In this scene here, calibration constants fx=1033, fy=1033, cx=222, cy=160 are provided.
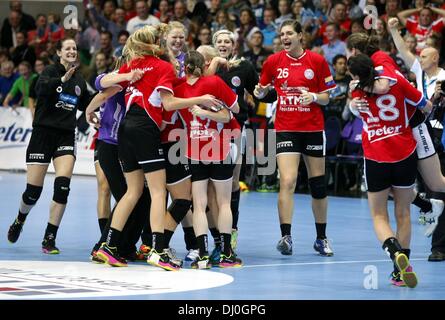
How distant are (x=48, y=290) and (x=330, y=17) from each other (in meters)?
12.7

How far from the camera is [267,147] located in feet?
57.2

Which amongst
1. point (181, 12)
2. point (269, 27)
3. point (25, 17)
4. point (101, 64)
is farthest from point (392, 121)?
point (25, 17)

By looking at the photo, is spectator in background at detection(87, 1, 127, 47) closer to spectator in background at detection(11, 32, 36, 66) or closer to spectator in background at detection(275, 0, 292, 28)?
spectator in background at detection(11, 32, 36, 66)

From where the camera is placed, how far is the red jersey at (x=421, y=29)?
17797mm

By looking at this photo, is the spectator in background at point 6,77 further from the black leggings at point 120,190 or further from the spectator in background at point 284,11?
the black leggings at point 120,190

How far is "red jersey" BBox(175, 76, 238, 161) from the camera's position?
30.7 feet

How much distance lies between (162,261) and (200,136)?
3.97ft

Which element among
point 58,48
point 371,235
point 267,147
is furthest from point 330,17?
point 58,48

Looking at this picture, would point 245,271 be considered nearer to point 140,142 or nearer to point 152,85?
point 140,142

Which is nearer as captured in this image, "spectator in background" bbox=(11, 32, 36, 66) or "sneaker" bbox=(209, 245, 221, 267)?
"sneaker" bbox=(209, 245, 221, 267)

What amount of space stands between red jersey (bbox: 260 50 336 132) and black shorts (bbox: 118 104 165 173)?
1961 mm

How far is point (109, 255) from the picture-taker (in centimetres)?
930

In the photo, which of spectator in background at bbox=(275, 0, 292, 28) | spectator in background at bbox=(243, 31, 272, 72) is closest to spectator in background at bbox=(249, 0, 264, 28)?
spectator in background at bbox=(275, 0, 292, 28)
